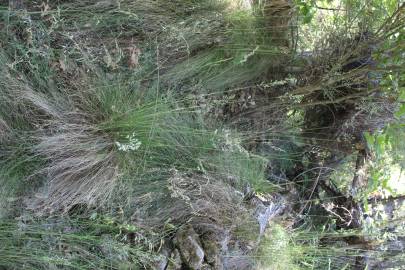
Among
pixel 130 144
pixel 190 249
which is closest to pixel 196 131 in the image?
pixel 130 144

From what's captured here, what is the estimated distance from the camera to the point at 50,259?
1587 mm

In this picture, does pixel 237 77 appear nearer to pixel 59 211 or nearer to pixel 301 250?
Result: pixel 301 250

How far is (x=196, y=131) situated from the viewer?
6.77ft

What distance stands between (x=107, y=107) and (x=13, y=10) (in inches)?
22.2

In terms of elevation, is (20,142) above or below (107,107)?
below

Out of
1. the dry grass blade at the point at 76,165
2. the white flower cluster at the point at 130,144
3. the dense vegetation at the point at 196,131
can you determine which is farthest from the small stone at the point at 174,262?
the white flower cluster at the point at 130,144

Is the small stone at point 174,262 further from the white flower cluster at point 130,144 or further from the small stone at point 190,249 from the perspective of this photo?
the white flower cluster at point 130,144

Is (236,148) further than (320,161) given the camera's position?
No

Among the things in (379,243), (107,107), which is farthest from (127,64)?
(379,243)

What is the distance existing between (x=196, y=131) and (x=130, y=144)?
38 cm

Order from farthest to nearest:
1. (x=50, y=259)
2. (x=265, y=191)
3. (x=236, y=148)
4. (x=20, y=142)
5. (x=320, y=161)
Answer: (x=320, y=161)
(x=265, y=191)
(x=236, y=148)
(x=20, y=142)
(x=50, y=259)

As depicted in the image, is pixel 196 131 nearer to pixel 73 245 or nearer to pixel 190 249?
pixel 190 249

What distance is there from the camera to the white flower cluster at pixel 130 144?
177 cm

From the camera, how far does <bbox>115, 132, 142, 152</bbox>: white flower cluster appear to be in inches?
69.6
